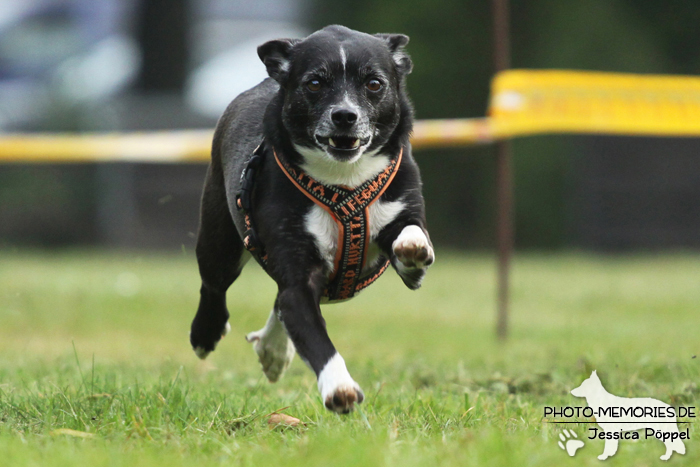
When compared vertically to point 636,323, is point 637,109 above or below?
above

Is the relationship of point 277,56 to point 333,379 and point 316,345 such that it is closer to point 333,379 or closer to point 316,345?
point 316,345

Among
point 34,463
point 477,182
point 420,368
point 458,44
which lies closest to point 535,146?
point 477,182

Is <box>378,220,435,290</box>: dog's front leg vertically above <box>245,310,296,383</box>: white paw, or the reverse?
<box>378,220,435,290</box>: dog's front leg

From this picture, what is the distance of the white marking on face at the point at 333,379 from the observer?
288 centimetres

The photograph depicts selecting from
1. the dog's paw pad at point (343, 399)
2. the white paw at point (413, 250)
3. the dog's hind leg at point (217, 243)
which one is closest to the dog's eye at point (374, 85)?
the white paw at point (413, 250)

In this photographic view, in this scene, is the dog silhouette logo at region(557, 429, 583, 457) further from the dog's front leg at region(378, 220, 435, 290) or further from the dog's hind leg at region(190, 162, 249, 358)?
the dog's hind leg at region(190, 162, 249, 358)

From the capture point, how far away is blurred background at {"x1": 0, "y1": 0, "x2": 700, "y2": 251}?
14.8 meters

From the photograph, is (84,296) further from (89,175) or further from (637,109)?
(89,175)

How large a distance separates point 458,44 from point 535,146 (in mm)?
3129

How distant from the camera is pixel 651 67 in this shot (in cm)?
1664

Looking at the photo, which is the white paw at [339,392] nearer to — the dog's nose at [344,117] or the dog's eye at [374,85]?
the dog's nose at [344,117]

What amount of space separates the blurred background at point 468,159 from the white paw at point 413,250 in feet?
39.9

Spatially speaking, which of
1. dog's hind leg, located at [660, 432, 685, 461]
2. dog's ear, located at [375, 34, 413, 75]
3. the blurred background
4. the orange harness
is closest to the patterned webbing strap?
the orange harness

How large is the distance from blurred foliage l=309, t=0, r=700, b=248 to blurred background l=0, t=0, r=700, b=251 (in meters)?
0.02
